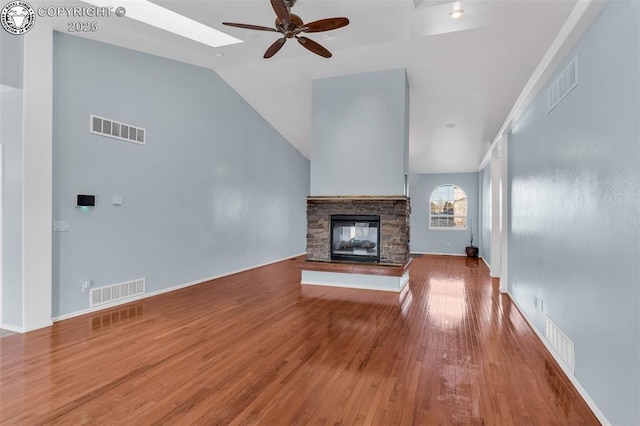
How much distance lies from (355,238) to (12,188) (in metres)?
4.68

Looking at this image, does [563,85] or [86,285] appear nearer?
[563,85]

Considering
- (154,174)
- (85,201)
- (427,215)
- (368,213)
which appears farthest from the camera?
(427,215)

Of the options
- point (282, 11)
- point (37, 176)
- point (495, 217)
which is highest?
point (282, 11)

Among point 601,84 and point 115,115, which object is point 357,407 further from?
point 115,115

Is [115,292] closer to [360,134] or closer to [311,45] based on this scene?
[311,45]

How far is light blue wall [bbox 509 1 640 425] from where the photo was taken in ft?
5.75

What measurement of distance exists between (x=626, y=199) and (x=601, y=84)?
827mm

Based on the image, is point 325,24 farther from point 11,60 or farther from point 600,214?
point 11,60


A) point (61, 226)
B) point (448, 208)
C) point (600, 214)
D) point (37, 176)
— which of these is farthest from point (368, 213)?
point (448, 208)

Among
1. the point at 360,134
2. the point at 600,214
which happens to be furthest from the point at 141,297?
the point at 600,214

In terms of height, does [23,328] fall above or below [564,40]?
below

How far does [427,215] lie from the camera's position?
10.5 meters

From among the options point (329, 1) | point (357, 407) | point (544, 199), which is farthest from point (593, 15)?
point (357, 407)

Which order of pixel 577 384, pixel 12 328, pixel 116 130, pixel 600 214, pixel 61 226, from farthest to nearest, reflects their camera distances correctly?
pixel 116 130 < pixel 61 226 < pixel 12 328 < pixel 577 384 < pixel 600 214
